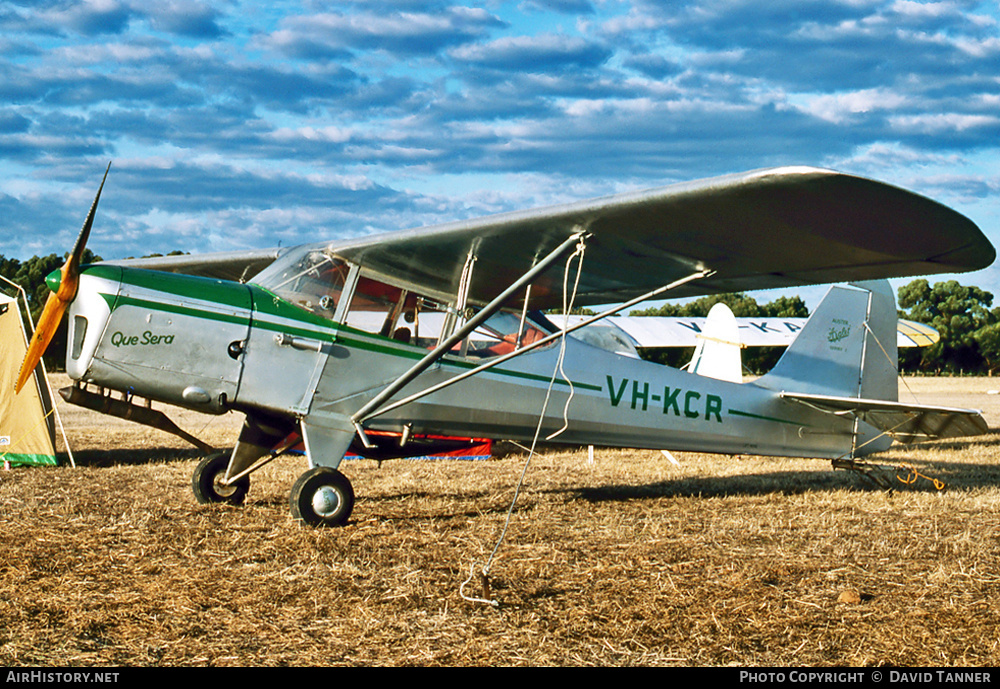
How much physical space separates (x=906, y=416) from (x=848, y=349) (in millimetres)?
986

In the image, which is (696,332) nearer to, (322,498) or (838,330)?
(838,330)

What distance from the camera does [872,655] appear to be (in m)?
3.28

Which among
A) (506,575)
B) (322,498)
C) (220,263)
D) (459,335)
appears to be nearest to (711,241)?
(459,335)

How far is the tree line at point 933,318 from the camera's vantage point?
4153cm

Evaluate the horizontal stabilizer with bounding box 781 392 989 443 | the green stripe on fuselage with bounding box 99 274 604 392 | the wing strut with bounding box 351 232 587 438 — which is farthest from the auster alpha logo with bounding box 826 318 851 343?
the green stripe on fuselage with bounding box 99 274 604 392

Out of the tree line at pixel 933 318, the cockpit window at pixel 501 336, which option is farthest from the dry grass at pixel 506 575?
the tree line at pixel 933 318

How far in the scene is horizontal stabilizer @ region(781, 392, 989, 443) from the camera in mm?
7383

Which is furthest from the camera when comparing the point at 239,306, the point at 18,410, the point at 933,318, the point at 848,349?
the point at 933,318

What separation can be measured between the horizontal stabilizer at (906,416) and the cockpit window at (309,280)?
15.7ft

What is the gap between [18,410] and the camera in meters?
9.29

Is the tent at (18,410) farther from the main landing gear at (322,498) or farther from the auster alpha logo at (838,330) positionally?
the auster alpha logo at (838,330)

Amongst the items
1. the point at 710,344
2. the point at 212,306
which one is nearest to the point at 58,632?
the point at 212,306

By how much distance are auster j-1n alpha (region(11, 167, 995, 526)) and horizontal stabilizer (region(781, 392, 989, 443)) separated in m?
0.02

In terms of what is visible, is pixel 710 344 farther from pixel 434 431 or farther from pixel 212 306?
pixel 212 306
